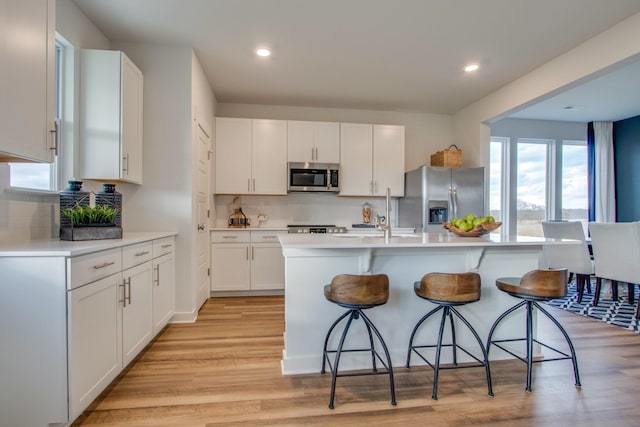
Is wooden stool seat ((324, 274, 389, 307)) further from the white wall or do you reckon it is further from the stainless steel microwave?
the white wall

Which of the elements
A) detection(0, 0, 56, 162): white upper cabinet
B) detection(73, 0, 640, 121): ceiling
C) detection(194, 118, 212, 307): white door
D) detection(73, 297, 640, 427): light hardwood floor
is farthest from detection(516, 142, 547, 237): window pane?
detection(0, 0, 56, 162): white upper cabinet

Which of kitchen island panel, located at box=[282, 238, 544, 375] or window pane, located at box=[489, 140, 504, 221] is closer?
kitchen island panel, located at box=[282, 238, 544, 375]

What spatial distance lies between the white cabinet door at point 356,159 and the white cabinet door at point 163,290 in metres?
2.52

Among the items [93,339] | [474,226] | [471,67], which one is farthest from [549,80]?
[93,339]

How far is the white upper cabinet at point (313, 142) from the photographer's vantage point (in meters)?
4.50

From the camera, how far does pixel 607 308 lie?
3.69 meters

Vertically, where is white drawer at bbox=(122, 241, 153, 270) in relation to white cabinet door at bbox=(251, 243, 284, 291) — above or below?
above

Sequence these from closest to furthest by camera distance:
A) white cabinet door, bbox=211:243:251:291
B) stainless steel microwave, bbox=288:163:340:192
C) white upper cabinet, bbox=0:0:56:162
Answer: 1. white upper cabinet, bbox=0:0:56:162
2. white cabinet door, bbox=211:243:251:291
3. stainless steel microwave, bbox=288:163:340:192

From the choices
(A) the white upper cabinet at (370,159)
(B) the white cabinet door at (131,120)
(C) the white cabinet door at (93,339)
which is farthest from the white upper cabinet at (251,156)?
(C) the white cabinet door at (93,339)

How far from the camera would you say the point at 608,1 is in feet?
7.91

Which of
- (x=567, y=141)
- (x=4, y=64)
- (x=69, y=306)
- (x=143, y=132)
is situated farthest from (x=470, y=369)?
(x=567, y=141)

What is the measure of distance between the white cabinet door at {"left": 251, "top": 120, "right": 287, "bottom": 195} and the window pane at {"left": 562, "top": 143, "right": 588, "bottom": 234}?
5.09 m

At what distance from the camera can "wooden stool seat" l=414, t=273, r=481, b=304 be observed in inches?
77.1

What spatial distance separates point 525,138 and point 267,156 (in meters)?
4.52
